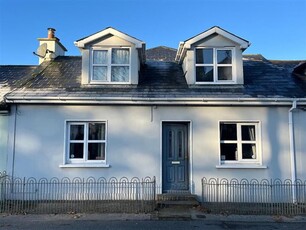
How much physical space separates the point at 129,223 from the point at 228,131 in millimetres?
5266

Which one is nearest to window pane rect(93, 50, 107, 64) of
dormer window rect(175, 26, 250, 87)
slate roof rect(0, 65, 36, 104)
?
dormer window rect(175, 26, 250, 87)

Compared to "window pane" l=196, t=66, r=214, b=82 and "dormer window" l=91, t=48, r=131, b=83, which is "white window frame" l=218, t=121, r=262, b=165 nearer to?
"window pane" l=196, t=66, r=214, b=82

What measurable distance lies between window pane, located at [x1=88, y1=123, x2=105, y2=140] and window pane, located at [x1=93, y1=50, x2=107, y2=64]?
2.61 metres

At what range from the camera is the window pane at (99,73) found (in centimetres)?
1236

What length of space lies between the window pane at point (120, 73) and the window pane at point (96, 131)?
1.99 meters

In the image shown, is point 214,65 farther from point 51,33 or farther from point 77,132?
point 51,33

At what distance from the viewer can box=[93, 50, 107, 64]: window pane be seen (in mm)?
12484

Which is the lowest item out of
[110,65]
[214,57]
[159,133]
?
[159,133]

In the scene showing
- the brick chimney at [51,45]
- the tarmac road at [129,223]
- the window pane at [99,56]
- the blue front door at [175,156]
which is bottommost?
the tarmac road at [129,223]

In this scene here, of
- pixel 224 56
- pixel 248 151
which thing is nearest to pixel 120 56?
pixel 224 56

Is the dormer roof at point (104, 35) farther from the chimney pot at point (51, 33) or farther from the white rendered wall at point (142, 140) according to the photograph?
the chimney pot at point (51, 33)

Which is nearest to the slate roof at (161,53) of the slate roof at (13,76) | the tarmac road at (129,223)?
the slate roof at (13,76)

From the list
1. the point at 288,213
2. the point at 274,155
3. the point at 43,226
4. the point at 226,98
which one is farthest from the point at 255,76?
the point at 43,226

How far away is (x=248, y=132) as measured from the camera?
1163 centimetres
